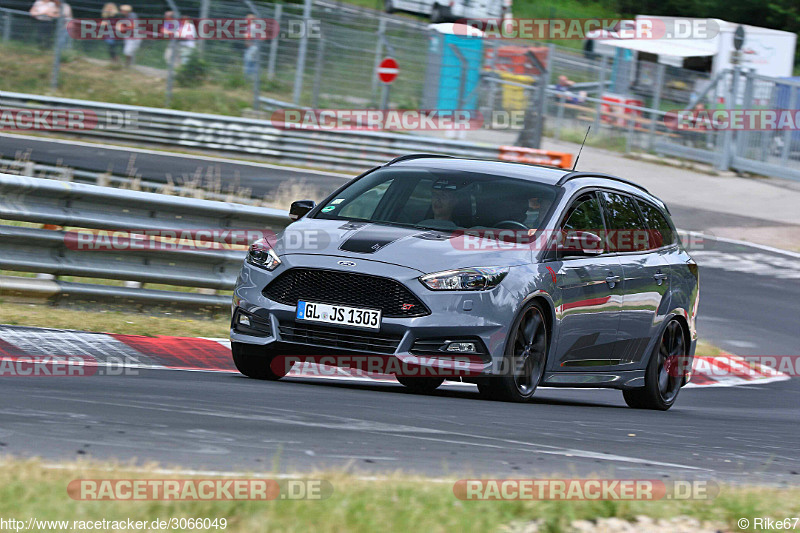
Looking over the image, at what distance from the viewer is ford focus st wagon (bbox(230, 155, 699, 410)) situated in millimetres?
7914

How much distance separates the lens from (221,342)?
10.1m

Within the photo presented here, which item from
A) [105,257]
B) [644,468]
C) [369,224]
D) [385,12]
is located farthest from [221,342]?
[385,12]

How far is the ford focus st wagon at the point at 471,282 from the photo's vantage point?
7.91 meters

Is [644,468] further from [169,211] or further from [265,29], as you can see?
[265,29]

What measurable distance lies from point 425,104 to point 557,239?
19449mm

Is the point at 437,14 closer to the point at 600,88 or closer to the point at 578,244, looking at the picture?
the point at 600,88

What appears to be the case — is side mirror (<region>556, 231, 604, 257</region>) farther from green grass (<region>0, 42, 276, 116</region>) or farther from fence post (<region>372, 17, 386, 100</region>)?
green grass (<region>0, 42, 276, 116</region>)

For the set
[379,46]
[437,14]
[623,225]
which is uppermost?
[437,14]

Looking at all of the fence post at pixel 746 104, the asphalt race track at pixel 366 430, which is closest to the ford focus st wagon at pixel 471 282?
the asphalt race track at pixel 366 430

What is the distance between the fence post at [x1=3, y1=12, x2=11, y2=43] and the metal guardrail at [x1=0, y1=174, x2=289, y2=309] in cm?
1769

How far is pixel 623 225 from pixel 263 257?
9.57 ft

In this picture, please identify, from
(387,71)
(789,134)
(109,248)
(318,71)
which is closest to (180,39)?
(318,71)

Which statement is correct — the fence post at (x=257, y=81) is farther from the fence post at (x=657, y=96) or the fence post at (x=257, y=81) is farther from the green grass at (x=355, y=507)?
the green grass at (x=355, y=507)

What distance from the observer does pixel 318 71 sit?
91.7 feet
